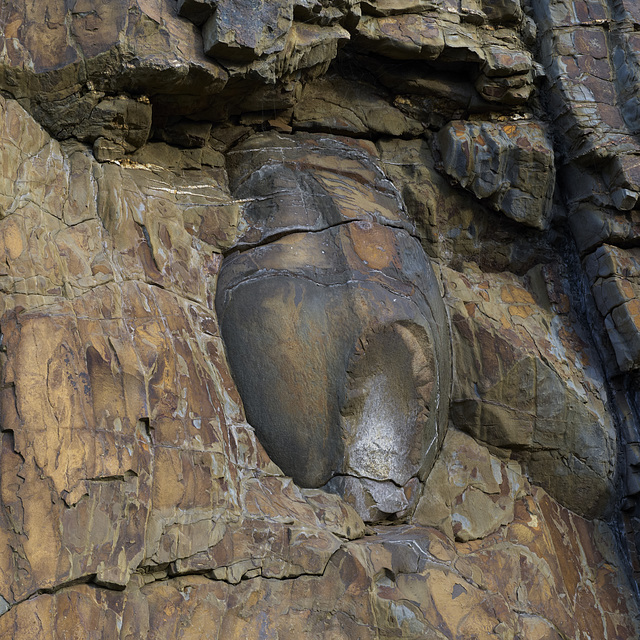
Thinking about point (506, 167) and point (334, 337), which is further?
point (506, 167)

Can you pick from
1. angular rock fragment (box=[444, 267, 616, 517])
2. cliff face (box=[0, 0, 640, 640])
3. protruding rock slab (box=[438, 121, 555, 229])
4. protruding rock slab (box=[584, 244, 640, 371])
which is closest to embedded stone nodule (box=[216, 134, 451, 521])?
cliff face (box=[0, 0, 640, 640])

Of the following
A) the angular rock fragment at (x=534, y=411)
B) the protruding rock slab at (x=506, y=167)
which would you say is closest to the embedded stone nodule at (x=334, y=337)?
the angular rock fragment at (x=534, y=411)

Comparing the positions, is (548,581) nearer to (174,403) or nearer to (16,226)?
(174,403)

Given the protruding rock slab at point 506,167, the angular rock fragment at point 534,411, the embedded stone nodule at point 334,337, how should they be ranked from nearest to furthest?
the embedded stone nodule at point 334,337 → the angular rock fragment at point 534,411 → the protruding rock slab at point 506,167

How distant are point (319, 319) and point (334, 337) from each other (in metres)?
0.12

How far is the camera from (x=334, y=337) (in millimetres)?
3781

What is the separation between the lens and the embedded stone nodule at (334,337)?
371 centimetres

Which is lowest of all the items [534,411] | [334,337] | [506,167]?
[534,411]

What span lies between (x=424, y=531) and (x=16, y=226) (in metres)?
2.31

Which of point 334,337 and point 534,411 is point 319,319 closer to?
point 334,337

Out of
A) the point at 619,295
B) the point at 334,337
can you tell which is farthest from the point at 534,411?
the point at 334,337

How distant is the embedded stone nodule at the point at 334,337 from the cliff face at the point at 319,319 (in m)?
0.01

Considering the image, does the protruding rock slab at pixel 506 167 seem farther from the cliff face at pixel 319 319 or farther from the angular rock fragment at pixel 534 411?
the angular rock fragment at pixel 534 411

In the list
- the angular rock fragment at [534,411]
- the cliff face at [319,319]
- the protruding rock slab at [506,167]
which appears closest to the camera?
the cliff face at [319,319]
